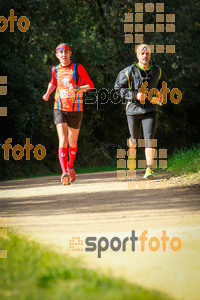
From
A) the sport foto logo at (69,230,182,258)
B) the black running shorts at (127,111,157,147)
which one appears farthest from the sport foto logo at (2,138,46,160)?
the sport foto logo at (69,230,182,258)

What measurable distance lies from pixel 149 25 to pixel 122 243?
19813 millimetres

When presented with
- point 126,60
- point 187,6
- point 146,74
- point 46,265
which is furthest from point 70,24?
point 46,265

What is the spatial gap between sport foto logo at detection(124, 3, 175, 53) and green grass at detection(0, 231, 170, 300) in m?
19.3

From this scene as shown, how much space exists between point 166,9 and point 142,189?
15.7 metres

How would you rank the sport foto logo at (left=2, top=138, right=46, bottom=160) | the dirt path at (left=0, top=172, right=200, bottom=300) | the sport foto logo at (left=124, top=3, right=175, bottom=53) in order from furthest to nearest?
the sport foto logo at (left=124, top=3, right=175, bottom=53), the sport foto logo at (left=2, top=138, right=46, bottom=160), the dirt path at (left=0, top=172, right=200, bottom=300)

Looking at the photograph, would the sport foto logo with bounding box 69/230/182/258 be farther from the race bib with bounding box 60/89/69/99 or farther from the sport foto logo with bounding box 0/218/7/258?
the race bib with bounding box 60/89/69/99

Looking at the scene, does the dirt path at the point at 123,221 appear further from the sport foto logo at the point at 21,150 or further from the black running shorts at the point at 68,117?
the sport foto logo at the point at 21,150

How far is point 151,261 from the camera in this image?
16.3 feet

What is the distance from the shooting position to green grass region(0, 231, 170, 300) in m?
3.98

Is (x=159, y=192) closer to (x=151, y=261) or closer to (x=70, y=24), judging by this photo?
(x=151, y=261)

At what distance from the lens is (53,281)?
4523 millimetres

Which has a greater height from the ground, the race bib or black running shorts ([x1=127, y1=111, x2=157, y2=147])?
the race bib

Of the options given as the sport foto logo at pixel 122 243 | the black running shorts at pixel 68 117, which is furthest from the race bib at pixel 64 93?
the sport foto logo at pixel 122 243

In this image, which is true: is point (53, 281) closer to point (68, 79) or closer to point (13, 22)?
point (68, 79)
